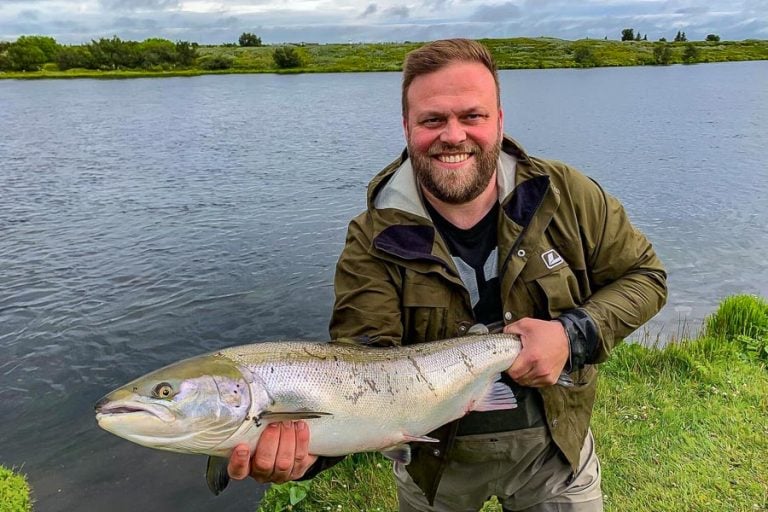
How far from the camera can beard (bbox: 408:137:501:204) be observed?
3.29 m

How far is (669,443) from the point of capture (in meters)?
5.73

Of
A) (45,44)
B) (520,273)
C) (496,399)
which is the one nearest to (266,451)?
(496,399)

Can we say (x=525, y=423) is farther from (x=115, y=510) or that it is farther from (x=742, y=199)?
(x=742, y=199)

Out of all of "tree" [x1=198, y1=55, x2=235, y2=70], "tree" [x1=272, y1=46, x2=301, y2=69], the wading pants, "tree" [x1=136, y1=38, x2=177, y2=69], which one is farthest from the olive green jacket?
"tree" [x1=136, y1=38, x2=177, y2=69]

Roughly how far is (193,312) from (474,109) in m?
9.23

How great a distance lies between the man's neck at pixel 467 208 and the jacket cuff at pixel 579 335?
68cm

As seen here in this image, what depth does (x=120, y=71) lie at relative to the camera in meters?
97.2

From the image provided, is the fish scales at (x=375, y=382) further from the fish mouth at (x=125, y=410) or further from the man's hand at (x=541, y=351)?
the fish mouth at (x=125, y=410)

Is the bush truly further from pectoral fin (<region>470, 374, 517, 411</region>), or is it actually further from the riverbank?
the riverbank

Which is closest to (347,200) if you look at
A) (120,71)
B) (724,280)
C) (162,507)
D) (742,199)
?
(724,280)

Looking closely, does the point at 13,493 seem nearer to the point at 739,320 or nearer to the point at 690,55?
the point at 739,320

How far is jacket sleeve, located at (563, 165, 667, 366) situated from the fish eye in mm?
1889

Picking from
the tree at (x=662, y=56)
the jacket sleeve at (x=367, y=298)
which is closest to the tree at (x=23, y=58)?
the tree at (x=662, y=56)

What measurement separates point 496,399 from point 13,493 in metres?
5.31
